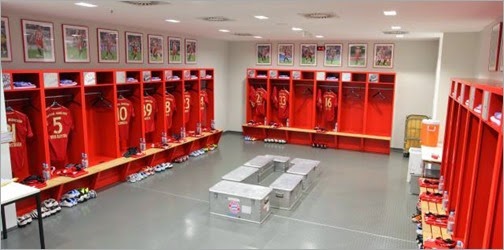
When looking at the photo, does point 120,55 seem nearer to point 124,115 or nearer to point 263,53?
point 124,115

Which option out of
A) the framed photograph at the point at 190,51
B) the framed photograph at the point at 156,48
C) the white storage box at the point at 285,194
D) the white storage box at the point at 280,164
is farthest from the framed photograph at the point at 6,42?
the white storage box at the point at 280,164

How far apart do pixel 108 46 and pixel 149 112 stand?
1.34 m

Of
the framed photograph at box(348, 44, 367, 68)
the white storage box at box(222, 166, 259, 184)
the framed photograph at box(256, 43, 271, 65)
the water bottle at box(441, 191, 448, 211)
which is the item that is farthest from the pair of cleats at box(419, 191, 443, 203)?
the framed photograph at box(256, 43, 271, 65)

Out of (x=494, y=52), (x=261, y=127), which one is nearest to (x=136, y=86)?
(x=261, y=127)

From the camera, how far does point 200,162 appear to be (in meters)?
7.36

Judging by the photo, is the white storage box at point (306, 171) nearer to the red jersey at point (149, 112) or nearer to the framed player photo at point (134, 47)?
the red jersey at point (149, 112)

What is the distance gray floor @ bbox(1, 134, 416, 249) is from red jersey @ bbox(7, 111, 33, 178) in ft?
2.75

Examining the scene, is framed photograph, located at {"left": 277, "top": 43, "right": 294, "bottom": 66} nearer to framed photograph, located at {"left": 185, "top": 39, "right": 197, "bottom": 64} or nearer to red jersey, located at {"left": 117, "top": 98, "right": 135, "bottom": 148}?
framed photograph, located at {"left": 185, "top": 39, "right": 197, "bottom": 64}

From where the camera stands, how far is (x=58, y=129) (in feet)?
17.1

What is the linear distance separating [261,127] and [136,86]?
373 cm

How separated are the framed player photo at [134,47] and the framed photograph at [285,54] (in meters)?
3.81

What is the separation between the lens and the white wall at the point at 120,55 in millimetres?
4828

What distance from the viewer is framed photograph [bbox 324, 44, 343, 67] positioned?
8.91 metres

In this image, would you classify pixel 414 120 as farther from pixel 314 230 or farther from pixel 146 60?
pixel 146 60
